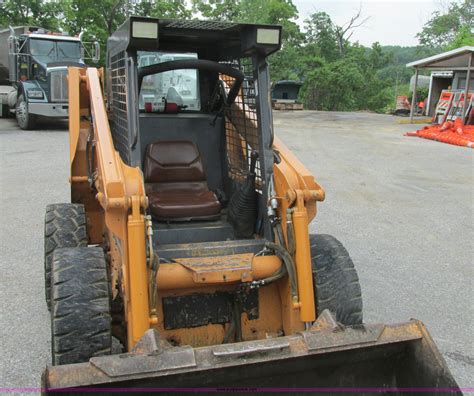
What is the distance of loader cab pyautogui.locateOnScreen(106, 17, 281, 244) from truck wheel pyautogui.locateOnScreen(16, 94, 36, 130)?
1191 cm

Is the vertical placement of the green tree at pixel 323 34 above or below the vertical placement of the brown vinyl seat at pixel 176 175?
above

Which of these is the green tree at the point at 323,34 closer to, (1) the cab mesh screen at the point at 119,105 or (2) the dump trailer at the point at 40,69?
(2) the dump trailer at the point at 40,69

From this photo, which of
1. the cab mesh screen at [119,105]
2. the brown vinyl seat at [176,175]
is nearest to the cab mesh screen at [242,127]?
the brown vinyl seat at [176,175]

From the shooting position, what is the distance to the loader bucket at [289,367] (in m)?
2.29

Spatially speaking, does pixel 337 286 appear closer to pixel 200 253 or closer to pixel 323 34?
pixel 200 253

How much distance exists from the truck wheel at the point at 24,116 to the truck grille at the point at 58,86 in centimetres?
90

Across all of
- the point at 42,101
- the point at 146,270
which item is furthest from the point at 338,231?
the point at 42,101

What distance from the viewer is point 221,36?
3.89 m

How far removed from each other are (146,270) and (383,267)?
11.3ft

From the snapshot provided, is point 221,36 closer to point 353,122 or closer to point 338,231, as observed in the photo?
point 338,231

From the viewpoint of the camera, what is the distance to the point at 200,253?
342 cm

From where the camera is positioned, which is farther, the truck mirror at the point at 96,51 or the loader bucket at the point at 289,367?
the truck mirror at the point at 96,51

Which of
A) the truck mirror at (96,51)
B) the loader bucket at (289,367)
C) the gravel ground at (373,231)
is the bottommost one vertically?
the gravel ground at (373,231)

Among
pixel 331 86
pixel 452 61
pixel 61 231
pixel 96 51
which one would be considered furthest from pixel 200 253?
pixel 331 86
